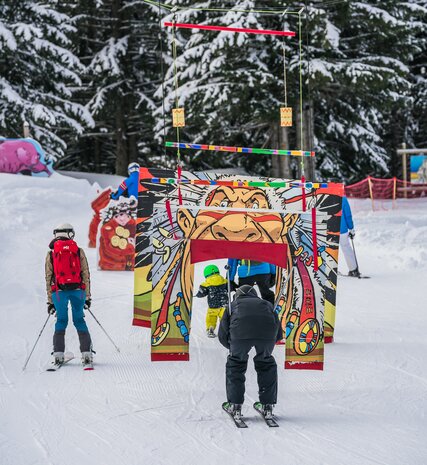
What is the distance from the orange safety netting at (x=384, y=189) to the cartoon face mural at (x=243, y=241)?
56.9 feet

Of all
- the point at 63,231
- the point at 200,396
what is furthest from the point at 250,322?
the point at 63,231

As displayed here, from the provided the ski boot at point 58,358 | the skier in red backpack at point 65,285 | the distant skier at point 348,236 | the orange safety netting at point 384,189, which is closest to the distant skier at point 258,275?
the skier in red backpack at point 65,285

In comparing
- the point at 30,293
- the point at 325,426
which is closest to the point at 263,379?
the point at 325,426

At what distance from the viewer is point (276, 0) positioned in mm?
21031

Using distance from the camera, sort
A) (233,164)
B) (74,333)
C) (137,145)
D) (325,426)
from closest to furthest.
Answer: (325,426), (74,333), (233,164), (137,145)

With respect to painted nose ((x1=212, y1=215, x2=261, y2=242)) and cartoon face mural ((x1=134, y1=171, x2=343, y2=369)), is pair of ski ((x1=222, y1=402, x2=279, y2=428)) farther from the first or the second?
painted nose ((x1=212, y1=215, x2=261, y2=242))

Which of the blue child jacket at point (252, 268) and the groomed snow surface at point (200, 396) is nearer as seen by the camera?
the groomed snow surface at point (200, 396)

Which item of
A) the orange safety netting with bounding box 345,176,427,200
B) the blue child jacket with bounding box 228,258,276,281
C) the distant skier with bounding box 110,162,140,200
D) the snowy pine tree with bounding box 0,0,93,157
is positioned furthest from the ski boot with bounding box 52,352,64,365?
the orange safety netting with bounding box 345,176,427,200

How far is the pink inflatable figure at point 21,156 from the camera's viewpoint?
23.0 metres

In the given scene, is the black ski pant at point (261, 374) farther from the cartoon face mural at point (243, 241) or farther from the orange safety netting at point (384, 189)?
the orange safety netting at point (384, 189)

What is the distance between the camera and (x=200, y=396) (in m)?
7.83

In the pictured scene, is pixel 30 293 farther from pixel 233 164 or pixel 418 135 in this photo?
pixel 418 135

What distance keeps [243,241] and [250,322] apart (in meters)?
1.64

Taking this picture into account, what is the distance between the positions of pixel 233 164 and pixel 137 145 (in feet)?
15.9
